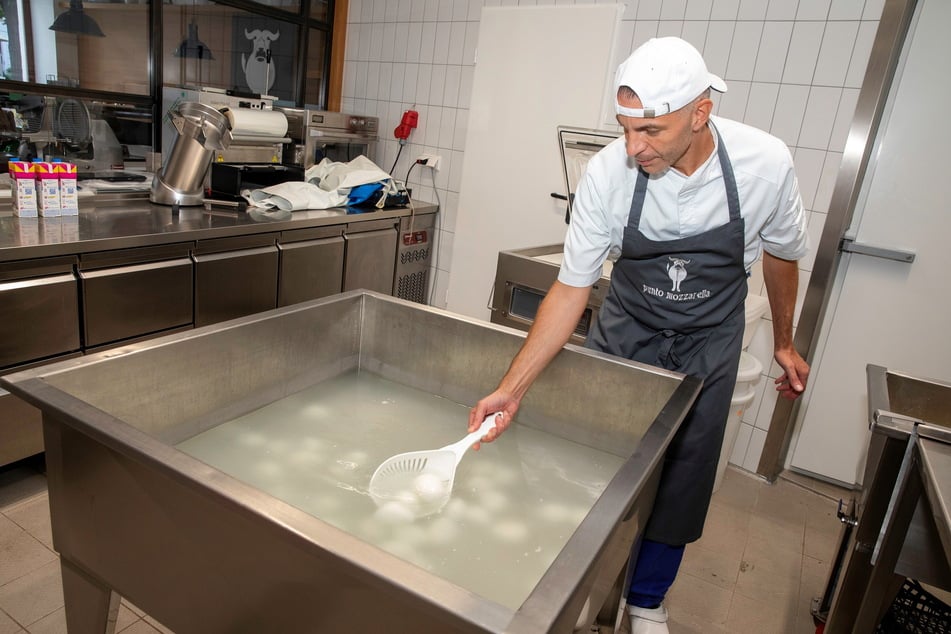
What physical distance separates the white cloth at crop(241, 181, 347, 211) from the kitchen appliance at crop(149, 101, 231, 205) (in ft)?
0.89

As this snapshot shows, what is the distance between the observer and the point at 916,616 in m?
1.46

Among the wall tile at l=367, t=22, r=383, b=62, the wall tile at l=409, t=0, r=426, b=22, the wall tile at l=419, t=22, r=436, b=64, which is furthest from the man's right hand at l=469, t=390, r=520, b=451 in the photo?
the wall tile at l=367, t=22, r=383, b=62

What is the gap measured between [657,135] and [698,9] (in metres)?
1.88

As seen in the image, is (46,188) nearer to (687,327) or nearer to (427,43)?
(427,43)

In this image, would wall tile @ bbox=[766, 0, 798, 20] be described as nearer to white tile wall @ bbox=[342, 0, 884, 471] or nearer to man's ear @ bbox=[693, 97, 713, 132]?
white tile wall @ bbox=[342, 0, 884, 471]

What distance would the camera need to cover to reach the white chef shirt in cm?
146

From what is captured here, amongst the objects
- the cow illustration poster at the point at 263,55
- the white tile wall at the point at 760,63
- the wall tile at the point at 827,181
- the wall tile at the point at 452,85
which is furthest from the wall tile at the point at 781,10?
the cow illustration poster at the point at 263,55

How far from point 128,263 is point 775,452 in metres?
2.76

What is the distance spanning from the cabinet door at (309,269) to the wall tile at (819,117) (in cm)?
216

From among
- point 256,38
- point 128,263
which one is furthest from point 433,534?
point 256,38

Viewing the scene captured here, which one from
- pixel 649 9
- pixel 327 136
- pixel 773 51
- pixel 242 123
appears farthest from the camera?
pixel 327 136

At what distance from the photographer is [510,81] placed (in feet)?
11.0

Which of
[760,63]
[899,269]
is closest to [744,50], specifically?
[760,63]

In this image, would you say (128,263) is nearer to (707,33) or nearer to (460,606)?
(460,606)
